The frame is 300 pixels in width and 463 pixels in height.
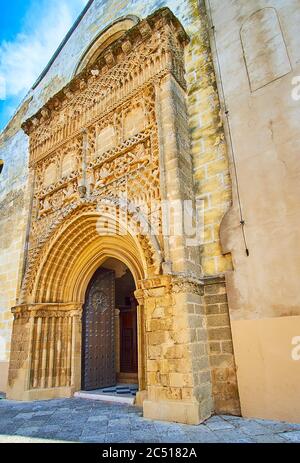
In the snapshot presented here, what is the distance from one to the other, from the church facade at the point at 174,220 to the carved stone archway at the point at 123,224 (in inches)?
1.0

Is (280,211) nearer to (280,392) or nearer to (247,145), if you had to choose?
(247,145)

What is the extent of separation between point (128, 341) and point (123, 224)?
4.61m

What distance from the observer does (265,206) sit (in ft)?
12.9

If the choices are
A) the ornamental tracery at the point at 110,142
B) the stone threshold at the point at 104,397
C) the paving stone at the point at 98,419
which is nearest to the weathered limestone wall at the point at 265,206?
the ornamental tracery at the point at 110,142

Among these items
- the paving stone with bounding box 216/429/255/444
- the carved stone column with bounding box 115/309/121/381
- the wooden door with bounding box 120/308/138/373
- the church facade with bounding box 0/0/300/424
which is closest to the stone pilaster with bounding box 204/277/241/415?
the church facade with bounding box 0/0/300/424

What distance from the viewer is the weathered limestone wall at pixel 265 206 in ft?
11.2

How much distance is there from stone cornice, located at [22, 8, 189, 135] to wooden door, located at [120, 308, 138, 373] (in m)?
5.51

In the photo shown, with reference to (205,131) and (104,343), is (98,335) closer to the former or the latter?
(104,343)

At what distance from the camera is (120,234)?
5.04 meters

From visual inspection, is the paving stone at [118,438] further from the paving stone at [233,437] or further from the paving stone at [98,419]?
the paving stone at [233,437]

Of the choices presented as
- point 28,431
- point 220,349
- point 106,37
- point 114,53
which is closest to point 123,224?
point 220,349

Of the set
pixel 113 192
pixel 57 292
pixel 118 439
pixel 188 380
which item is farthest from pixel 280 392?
pixel 57 292

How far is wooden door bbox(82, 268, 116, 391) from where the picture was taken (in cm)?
585

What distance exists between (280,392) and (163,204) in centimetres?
268
